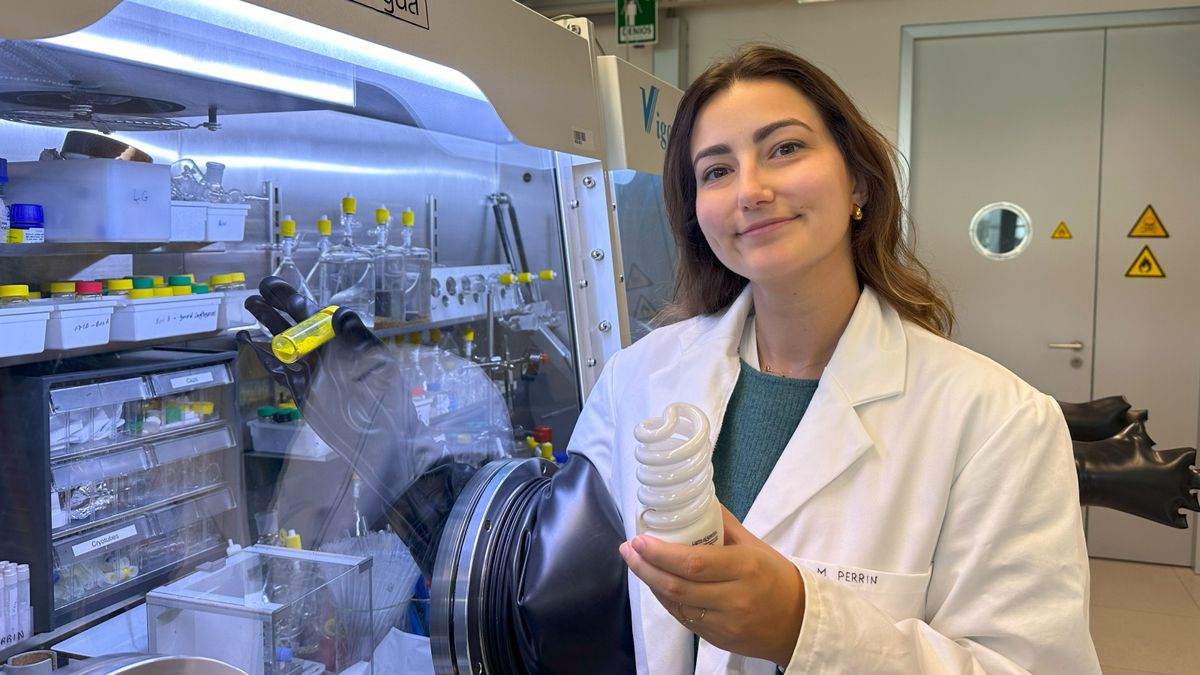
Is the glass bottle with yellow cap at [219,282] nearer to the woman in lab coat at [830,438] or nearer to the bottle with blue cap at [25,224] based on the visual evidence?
the bottle with blue cap at [25,224]

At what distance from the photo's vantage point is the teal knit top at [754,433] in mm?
1217

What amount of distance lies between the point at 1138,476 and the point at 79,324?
1.72 meters

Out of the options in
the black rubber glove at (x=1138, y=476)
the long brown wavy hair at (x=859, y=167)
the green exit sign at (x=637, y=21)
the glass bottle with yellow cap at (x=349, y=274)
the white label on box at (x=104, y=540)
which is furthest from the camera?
the green exit sign at (x=637, y=21)

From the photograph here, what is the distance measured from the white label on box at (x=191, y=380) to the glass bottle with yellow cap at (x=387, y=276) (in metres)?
0.41

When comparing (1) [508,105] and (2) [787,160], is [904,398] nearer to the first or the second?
(2) [787,160]

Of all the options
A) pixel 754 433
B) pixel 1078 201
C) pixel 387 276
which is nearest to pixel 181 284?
pixel 387 276

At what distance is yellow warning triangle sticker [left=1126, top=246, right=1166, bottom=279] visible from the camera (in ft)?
14.5

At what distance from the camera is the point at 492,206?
221 cm

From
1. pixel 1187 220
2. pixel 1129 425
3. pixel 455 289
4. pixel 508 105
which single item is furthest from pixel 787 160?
pixel 1187 220

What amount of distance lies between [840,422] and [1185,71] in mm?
4239

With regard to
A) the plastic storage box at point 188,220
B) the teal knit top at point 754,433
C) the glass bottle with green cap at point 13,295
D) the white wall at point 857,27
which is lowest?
the teal knit top at point 754,433

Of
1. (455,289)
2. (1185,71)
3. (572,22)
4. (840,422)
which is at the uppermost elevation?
(1185,71)

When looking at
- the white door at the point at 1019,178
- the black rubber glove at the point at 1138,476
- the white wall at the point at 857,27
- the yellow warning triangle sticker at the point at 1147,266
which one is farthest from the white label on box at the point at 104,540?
the yellow warning triangle sticker at the point at 1147,266

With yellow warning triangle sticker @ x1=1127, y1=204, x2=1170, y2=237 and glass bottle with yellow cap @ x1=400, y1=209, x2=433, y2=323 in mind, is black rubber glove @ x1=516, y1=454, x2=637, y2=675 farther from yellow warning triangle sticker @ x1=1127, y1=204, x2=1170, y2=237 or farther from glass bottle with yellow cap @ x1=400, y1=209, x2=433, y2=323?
yellow warning triangle sticker @ x1=1127, y1=204, x2=1170, y2=237
